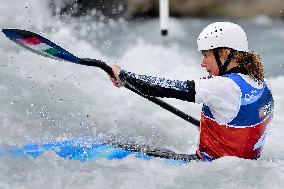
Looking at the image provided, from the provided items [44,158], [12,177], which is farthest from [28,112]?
[12,177]

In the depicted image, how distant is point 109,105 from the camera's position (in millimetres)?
6969

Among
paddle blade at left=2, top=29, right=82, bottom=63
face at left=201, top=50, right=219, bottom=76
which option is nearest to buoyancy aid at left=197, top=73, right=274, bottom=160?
face at left=201, top=50, right=219, bottom=76

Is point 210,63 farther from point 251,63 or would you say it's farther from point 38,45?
point 38,45

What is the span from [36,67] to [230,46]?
14.2 ft

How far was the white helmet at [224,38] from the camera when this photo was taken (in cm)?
340

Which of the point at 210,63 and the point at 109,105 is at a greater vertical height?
the point at 210,63

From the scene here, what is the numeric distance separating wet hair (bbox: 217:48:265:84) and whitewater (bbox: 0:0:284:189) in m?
0.54

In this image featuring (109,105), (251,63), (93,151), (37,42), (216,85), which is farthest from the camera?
(109,105)

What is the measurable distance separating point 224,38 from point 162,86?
51cm

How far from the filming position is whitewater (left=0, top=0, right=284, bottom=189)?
334 centimetres

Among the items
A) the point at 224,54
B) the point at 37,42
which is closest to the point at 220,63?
the point at 224,54

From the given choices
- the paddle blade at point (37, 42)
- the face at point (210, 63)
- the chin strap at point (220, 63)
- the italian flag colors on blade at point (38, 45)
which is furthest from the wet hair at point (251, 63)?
the italian flag colors on blade at point (38, 45)

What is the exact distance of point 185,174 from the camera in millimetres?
3459

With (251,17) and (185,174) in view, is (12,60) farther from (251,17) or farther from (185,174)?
(251,17)
